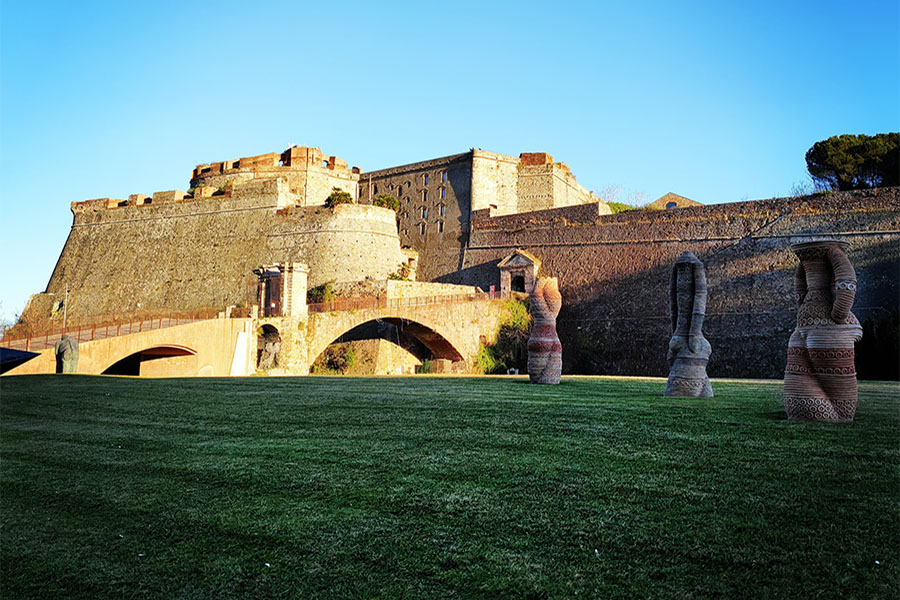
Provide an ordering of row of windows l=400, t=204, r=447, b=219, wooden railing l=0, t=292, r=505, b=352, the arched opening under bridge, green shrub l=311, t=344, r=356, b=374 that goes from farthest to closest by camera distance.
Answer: row of windows l=400, t=204, r=447, b=219
green shrub l=311, t=344, r=356, b=374
the arched opening under bridge
wooden railing l=0, t=292, r=505, b=352

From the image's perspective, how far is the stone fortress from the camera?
33878 mm

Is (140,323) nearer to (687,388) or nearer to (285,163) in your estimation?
(687,388)

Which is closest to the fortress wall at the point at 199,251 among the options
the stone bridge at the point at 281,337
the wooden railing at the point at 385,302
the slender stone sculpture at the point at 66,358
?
the wooden railing at the point at 385,302

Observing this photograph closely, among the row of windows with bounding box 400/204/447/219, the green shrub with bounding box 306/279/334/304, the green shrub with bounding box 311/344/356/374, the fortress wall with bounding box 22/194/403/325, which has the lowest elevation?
the green shrub with bounding box 311/344/356/374

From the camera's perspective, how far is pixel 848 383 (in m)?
8.56

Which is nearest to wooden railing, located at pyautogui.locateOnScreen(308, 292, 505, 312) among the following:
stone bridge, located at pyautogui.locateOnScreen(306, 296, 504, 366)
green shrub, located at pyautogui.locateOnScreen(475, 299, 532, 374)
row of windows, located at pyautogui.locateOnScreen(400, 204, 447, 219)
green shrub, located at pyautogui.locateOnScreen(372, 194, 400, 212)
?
stone bridge, located at pyautogui.locateOnScreen(306, 296, 504, 366)

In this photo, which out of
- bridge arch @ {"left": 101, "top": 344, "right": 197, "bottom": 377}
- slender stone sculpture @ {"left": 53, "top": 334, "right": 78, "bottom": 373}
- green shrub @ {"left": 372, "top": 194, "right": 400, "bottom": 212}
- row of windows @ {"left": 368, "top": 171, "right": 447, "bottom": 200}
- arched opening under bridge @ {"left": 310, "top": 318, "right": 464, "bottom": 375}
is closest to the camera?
slender stone sculpture @ {"left": 53, "top": 334, "right": 78, "bottom": 373}

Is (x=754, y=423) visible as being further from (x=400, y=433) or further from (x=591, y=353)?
(x=591, y=353)

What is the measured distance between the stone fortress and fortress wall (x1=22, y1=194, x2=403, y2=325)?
10cm

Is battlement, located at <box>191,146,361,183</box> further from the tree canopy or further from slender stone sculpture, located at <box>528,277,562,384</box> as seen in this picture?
slender stone sculpture, located at <box>528,277,562,384</box>

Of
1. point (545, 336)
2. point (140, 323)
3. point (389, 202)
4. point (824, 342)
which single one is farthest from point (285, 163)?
point (824, 342)

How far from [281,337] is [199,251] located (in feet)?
73.1

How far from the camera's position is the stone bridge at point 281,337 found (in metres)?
25.3

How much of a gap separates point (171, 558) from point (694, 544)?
334cm
